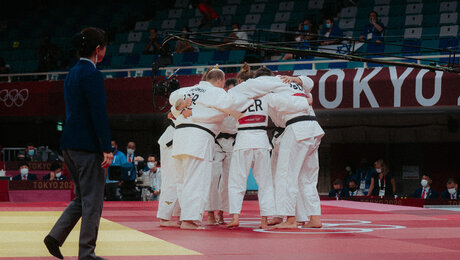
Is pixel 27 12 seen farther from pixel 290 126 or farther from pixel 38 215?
pixel 290 126

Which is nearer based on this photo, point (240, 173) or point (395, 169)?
point (240, 173)

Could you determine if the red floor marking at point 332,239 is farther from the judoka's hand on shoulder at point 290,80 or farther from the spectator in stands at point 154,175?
the spectator in stands at point 154,175

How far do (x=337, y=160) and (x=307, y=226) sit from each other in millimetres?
12094

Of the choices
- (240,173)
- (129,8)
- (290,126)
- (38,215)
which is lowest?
(38,215)

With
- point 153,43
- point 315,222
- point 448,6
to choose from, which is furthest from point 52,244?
point 448,6

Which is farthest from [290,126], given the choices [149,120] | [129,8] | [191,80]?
[129,8]

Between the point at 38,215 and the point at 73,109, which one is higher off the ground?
the point at 73,109

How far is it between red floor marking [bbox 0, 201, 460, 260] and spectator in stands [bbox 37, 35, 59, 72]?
14.1 m

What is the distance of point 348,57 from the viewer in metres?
9.62

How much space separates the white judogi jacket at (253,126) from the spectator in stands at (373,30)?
11.0 meters

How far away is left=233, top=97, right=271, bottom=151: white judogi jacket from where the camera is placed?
25.6 ft

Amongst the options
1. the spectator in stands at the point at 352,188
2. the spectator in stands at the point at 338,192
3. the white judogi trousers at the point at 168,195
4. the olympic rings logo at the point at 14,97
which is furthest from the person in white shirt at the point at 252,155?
the olympic rings logo at the point at 14,97

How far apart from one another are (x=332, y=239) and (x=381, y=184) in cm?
1069

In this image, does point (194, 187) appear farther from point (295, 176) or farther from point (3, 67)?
point (3, 67)
